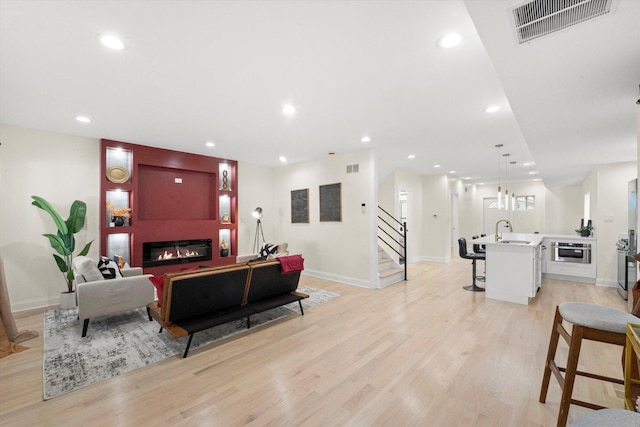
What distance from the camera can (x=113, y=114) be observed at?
3.58m

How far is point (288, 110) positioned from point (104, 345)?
3350 mm

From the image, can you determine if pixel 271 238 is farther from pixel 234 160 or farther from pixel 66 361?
pixel 66 361

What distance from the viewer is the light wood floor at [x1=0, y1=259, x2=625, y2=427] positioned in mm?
1898

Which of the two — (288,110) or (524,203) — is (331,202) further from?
(524,203)

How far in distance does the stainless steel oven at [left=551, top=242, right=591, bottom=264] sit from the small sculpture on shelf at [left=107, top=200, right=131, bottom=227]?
8836 millimetres

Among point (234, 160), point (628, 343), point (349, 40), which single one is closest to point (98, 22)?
point (349, 40)

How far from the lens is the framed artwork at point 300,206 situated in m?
6.54

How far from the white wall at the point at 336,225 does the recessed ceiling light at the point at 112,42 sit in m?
4.10

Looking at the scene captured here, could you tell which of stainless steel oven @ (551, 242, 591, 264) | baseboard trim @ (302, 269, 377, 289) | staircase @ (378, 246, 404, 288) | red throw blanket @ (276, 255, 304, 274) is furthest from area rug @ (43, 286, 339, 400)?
stainless steel oven @ (551, 242, 591, 264)

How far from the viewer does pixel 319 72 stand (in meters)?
2.50

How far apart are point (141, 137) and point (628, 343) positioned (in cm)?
591

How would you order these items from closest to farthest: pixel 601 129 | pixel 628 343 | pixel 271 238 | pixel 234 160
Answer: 1. pixel 628 343
2. pixel 601 129
3. pixel 234 160
4. pixel 271 238

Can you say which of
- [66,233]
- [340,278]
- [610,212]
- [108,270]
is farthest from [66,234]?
[610,212]

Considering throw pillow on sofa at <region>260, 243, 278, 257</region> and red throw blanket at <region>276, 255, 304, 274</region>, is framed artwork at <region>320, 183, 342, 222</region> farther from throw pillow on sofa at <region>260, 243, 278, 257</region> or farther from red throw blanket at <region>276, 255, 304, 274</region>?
red throw blanket at <region>276, 255, 304, 274</region>
